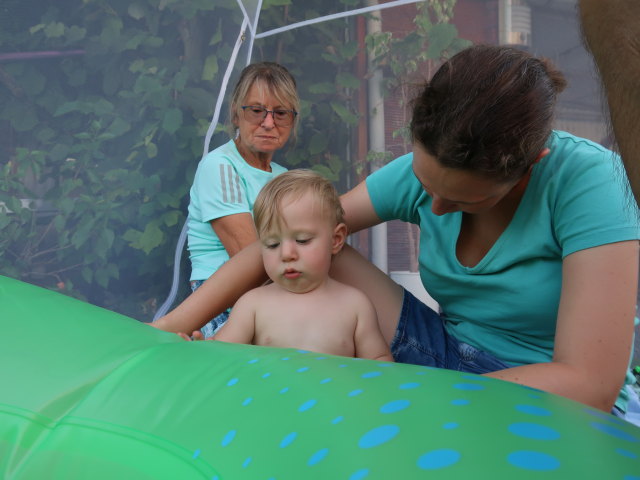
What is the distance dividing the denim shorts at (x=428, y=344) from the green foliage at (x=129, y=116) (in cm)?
112

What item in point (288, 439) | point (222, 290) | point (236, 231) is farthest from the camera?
point (236, 231)

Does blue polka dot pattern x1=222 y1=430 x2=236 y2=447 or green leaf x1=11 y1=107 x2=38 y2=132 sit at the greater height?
green leaf x1=11 y1=107 x2=38 y2=132

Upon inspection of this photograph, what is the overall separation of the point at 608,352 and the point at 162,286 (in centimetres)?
167

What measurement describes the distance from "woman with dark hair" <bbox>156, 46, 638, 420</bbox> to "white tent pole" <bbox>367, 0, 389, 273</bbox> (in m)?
1.08

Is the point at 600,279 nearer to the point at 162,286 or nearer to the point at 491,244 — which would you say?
the point at 491,244

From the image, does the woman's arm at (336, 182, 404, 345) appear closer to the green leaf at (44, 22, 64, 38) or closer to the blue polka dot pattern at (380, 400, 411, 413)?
the blue polka dot pattern at (380, 400, 411, 413)

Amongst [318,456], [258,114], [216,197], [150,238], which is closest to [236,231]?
[216,197]

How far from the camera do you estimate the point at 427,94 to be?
1.10m

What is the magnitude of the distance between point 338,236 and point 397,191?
0.16 meters

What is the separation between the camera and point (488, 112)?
103 centimetres

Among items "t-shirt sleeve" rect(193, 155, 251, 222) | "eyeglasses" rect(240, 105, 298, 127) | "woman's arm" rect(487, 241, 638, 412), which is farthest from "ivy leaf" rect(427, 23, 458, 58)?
"woman's arm" rect(487, 241, 638, 412)

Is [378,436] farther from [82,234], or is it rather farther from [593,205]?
[82,234]

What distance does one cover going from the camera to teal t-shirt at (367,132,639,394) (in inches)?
42.6

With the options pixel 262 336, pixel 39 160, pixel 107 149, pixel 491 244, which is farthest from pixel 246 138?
pixel 491 244
